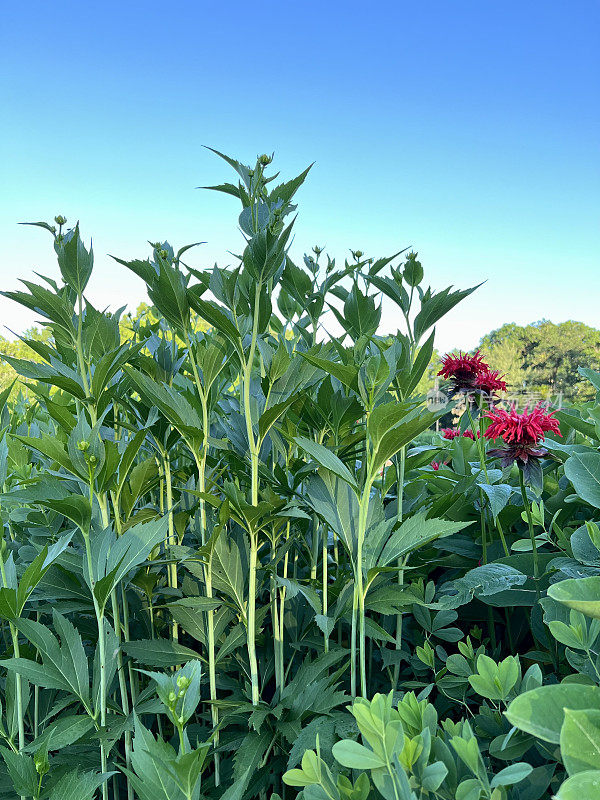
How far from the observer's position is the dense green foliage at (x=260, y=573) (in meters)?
0.78

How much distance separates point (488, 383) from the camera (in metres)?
1.88

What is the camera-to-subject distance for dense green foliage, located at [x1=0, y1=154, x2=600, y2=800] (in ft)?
2.56

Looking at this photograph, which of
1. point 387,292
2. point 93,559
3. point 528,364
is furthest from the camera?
point 528,364

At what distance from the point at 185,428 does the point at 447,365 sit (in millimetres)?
1145

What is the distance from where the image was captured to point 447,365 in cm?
195

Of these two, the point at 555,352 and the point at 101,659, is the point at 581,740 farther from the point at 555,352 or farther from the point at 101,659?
the point at 555,352

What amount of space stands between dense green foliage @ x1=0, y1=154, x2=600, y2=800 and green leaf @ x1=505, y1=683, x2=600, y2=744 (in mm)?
90

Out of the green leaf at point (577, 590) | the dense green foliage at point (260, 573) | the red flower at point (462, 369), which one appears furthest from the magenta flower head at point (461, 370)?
the green leaf at point (577, 590)

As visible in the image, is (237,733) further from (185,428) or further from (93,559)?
(185,428)

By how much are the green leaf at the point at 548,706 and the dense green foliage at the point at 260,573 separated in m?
0.09

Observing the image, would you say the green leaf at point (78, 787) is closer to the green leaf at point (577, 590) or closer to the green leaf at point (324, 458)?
the green leaf at point (324, 458)

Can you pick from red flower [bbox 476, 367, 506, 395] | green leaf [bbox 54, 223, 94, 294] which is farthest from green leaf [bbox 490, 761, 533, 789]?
red flower [bbox 476, 367, 506, 395]

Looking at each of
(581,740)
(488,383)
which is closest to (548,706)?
(581,740)

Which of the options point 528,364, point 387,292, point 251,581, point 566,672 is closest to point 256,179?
point 387,292
